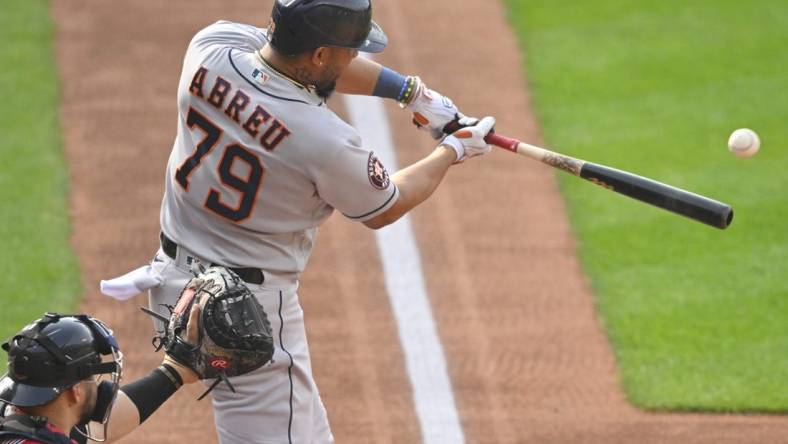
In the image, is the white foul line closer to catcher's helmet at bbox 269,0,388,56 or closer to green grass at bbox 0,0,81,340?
green grass at bbox 0,0,81,340

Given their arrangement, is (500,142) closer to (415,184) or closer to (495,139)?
(495,139)

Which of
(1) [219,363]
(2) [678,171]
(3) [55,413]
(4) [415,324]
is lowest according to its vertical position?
(4) [415,324]

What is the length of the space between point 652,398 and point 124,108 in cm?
461

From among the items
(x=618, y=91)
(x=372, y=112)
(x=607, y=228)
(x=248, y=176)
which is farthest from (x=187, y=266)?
(x=618, y=91)

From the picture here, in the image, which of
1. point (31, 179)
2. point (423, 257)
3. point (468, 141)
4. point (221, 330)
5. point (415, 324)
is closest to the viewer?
point (221, 330)

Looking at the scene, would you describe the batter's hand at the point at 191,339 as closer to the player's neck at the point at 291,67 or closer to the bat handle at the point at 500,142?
the player's neck at the point at 291,67

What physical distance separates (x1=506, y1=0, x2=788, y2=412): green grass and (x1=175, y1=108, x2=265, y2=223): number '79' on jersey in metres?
2.85

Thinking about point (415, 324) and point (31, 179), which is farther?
point (31, 179)

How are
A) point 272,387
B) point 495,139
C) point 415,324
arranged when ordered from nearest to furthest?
point 272,387 → point 495,139 → point 415,324

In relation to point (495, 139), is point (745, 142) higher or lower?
higher

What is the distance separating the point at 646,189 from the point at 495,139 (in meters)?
0.64

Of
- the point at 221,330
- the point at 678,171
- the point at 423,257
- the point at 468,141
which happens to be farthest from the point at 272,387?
the point at 678,171

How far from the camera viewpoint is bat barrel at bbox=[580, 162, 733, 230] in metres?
4.68

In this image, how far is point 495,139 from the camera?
4.98 m
